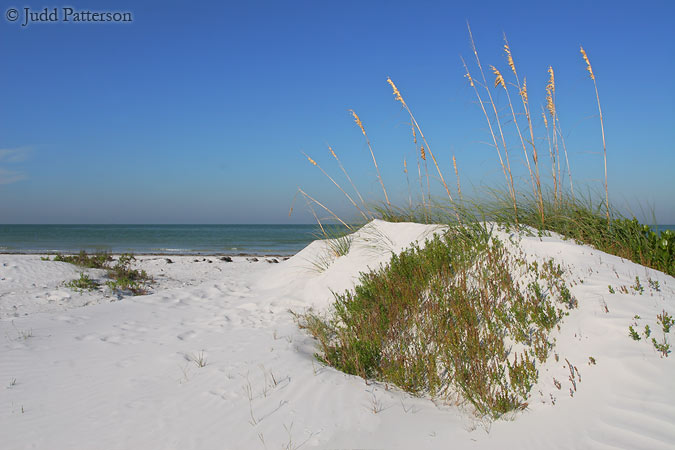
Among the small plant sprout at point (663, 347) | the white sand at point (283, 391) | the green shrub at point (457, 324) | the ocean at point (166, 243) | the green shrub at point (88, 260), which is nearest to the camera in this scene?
the white sand at point (283, 391)

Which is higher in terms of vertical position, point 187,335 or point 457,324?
point 457,324

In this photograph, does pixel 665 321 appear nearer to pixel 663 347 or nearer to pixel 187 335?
pixel 663 347

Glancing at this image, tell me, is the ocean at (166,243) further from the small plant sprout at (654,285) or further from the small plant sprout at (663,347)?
the small plant sprout at (663,347)

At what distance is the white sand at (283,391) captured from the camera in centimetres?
278

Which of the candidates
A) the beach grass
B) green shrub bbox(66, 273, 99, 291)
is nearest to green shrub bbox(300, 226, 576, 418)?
the beach grass

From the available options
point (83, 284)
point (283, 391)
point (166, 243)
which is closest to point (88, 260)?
point (83, 284)

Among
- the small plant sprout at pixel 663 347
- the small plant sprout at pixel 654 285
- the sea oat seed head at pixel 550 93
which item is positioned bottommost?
the small plant sprout at pixel 663 347

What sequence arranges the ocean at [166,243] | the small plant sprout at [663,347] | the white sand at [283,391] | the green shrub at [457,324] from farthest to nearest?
the ocean at [166,243]
the green shrub at [457,324]
the small plant sprout at [663,347]
the white sand at [283,391]

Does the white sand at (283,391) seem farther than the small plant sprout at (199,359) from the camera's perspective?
No

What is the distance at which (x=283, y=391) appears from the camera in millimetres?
3531

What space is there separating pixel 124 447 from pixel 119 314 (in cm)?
424

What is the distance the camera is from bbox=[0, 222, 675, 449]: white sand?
2777 millimetres

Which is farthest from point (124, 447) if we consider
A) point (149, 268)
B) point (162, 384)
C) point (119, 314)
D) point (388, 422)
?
point (149, 268)

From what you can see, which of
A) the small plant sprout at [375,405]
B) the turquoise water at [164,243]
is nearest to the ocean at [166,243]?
the turquoise water at [164,243]
